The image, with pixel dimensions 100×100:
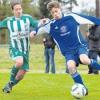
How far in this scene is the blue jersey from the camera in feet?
32.7

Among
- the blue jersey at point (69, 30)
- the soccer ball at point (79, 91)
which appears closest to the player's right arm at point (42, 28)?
the blue jersey at point (69, 30)

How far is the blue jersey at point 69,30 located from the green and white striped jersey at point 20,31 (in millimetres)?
904

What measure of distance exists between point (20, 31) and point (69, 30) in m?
1.37

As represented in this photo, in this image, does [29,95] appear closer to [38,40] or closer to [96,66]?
[96,66]

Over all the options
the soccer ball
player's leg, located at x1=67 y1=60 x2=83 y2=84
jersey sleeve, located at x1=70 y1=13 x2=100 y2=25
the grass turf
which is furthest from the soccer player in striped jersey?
the soccer ball


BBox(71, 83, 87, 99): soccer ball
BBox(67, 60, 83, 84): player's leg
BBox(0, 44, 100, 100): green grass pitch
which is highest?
BBox(67, 60, 83, 84): player's leg

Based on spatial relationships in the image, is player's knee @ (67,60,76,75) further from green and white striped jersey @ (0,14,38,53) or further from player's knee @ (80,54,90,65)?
green and white striped jersey @ (0,14,38,53)

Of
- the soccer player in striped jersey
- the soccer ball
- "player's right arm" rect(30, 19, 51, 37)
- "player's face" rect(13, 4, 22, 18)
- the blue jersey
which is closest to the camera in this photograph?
the soccer ball

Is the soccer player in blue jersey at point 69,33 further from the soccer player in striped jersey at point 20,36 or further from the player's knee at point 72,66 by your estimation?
the soccer player in striped jersey at point 20,36

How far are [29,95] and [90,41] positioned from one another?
6216 mm

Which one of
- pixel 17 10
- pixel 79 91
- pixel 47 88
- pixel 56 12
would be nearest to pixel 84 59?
pixel 79 91

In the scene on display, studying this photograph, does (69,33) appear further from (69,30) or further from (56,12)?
(56,12)

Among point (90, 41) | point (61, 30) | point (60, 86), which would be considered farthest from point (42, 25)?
point (90, 41)

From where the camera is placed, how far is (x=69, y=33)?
998cm
